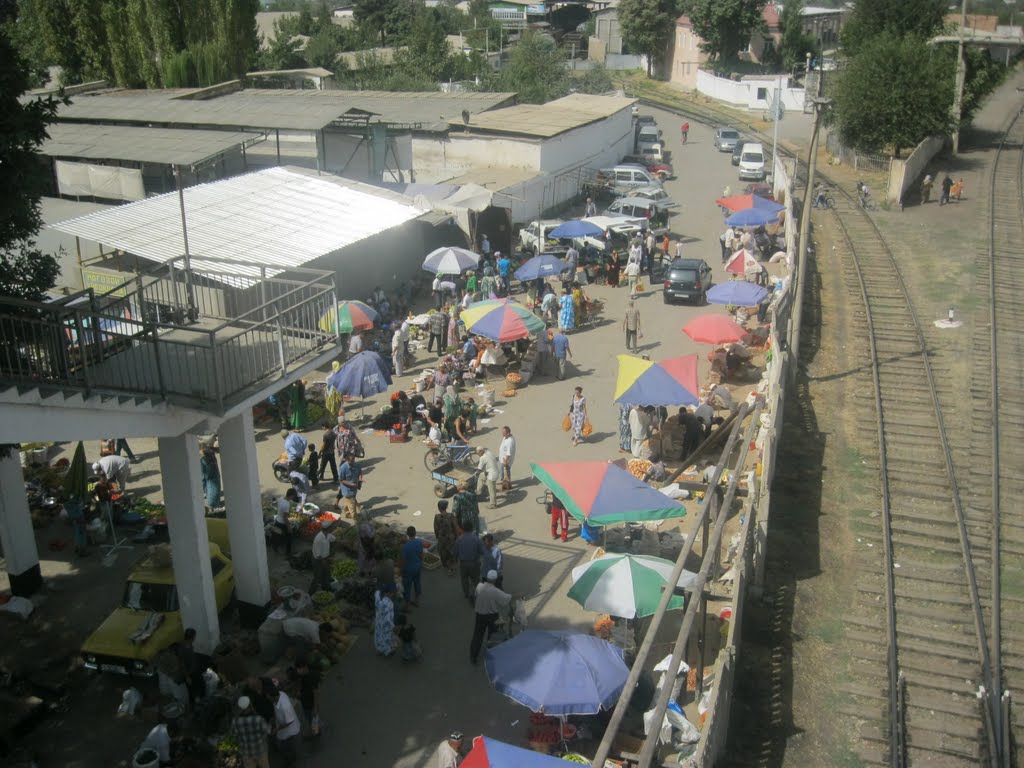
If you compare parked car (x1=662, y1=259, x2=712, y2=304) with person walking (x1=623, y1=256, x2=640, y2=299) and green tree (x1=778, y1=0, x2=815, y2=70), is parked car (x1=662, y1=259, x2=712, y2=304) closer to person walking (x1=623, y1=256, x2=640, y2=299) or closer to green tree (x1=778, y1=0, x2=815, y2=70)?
person walking (x1=623, y1=256, x2=640, y2=299)

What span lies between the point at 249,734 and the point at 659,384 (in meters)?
9.64

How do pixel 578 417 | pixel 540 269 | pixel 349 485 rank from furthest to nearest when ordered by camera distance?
pixel 540 269 → pixel 578 417 → pixel 349 485

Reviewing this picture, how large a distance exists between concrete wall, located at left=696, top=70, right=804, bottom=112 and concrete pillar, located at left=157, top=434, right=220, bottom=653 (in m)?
54.7

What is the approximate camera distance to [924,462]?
56.1ft

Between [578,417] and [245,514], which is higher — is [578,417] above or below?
below

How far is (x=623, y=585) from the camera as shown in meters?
11.7

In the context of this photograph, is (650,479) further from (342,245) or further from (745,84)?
(745,84)

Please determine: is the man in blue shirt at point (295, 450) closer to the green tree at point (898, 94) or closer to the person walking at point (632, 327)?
the person walking at point (632, 327)

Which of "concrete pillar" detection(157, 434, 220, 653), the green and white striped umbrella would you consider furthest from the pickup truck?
the green and white striped umbrella

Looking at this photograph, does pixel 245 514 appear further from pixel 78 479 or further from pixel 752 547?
pixel 752 547

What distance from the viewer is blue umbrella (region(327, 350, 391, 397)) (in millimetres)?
17609

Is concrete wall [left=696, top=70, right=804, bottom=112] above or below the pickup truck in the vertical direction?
above

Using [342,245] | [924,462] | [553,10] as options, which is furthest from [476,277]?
[553,10]

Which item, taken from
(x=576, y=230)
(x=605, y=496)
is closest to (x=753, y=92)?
(x=576, y=230)
